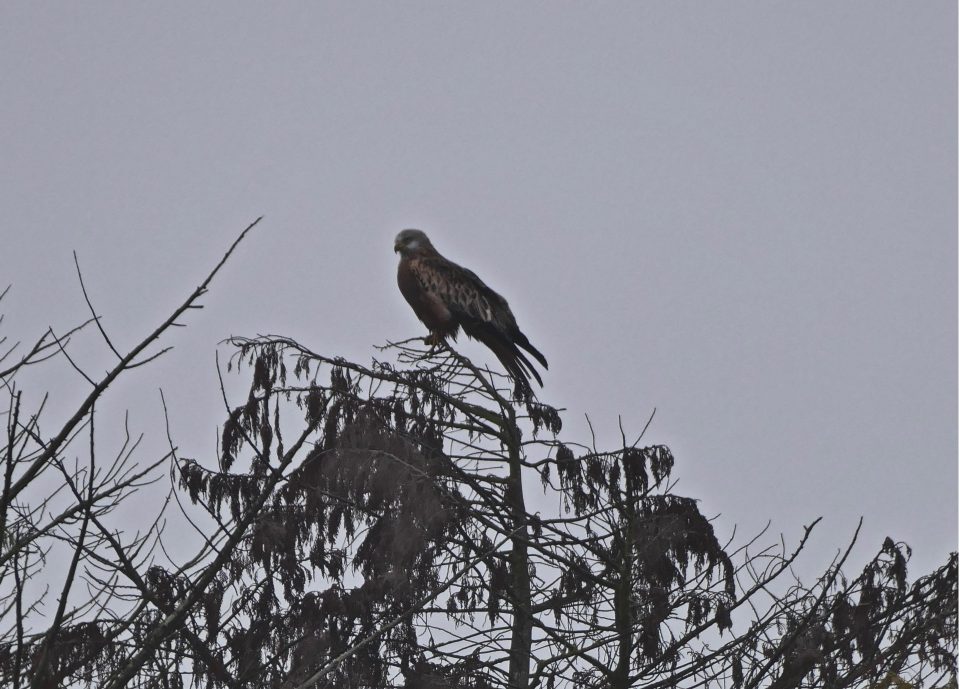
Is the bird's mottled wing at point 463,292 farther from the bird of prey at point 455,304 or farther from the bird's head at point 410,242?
A: the bird's head at point 410,242

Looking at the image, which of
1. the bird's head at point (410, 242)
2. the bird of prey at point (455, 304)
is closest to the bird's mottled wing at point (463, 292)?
the bird of prey at point (455, 304)

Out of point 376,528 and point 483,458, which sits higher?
point 483,458

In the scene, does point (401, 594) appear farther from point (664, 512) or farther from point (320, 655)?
point (664, 512)

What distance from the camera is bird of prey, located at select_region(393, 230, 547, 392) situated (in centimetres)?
895

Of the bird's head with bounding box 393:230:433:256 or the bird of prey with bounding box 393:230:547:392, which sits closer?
the bird of prey with bounding box 393:230:547:392

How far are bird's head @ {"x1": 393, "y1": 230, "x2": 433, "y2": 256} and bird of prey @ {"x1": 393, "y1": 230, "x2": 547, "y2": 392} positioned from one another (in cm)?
6

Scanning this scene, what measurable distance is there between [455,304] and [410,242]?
4.32 feet

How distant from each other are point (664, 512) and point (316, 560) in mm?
1990

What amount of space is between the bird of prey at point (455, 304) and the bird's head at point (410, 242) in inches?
2.4

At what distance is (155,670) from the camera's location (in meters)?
4.05

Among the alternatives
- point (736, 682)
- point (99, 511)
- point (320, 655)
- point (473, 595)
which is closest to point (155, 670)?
point (99, 511)

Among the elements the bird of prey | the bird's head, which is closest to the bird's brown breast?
the bird of prey

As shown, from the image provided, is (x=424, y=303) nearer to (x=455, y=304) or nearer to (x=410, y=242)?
(x=455, y=304)

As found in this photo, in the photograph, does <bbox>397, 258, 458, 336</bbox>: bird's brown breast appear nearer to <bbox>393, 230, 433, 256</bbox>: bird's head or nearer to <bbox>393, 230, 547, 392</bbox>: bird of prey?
<bbox>393, 230, 547, 392</bbox>: bird of prey
